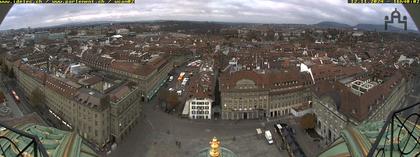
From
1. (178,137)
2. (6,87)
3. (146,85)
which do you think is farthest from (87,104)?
(6,87)

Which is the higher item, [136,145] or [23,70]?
[23,70]

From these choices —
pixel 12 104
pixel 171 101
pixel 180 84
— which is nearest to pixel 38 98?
pixel 12 104

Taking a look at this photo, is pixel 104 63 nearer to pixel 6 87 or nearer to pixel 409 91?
pixel 6 87

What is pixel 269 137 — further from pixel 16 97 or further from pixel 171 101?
pixel 16 97

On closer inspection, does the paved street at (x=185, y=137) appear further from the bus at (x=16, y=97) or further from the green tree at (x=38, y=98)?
the bus at (x=16, y=97)

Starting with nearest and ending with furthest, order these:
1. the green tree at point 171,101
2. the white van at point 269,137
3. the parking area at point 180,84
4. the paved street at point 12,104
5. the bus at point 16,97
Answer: the white van at point 269,137 → the paved street at point 12,104 → the bus at point 16,97 → the green tree at point 171,101 → the parking area at point 180,84

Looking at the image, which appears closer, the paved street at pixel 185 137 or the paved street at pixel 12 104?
the paved street at pixel 185 137

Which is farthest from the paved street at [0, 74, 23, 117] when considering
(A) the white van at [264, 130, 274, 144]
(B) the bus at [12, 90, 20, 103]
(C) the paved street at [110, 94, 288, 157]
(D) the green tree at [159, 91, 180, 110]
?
(A) the white van at [264, 130, 274, 144]

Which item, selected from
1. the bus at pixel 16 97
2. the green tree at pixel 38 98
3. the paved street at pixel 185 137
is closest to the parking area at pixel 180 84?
the paved street at pixel 185 137

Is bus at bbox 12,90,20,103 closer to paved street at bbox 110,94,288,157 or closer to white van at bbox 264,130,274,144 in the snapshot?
paved street at bbox 110,94,288,157
